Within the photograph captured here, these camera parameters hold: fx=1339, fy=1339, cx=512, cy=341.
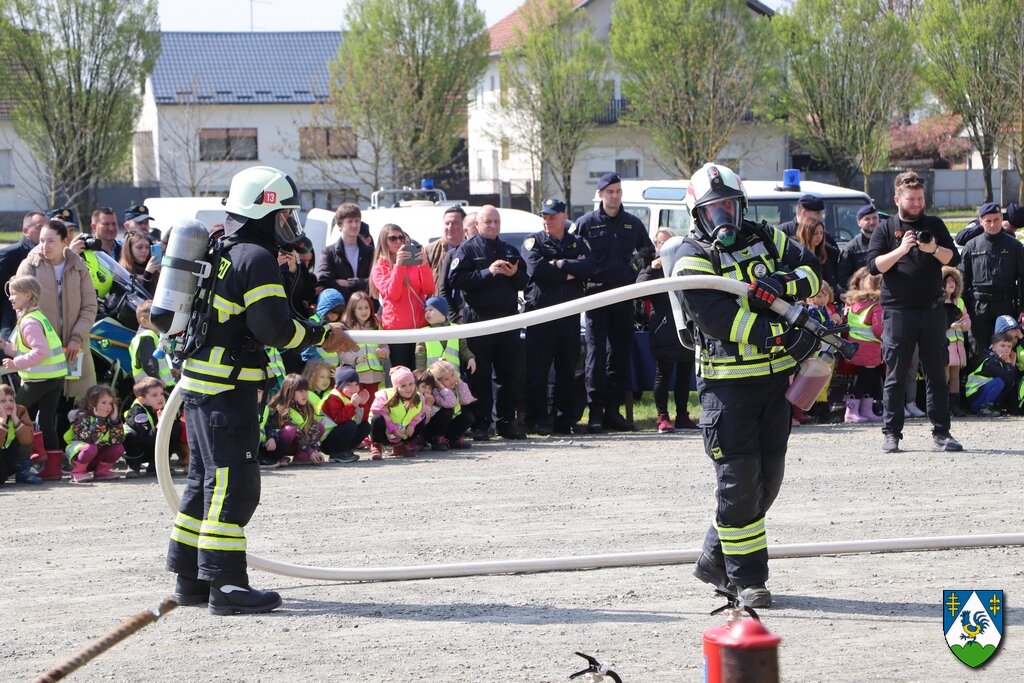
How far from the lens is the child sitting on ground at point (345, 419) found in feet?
35.0

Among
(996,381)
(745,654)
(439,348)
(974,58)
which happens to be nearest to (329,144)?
(974,58)

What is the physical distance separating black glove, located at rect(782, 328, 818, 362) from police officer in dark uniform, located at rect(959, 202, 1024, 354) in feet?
24.3

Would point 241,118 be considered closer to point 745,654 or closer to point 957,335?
point 957,335

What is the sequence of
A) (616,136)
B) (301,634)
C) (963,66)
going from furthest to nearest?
(616,136) < (963,66) < (301,634)

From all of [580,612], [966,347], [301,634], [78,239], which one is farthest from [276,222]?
[966,347]

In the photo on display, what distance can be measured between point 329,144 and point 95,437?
40.8m

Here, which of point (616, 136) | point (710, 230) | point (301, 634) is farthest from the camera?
point (616, 136)

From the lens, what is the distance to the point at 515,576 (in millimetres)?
7059

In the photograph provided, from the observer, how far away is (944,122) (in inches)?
2178

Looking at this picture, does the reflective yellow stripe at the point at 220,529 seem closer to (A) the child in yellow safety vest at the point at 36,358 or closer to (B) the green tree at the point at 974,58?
(A) the child in yellow safety vest at the point at 36,358

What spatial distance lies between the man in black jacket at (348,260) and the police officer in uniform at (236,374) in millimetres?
5840

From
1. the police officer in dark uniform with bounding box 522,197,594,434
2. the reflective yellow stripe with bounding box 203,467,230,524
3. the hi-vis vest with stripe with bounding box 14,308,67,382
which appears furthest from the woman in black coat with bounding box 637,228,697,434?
the reflective yellow stripe with bounding box 203,467,230,524

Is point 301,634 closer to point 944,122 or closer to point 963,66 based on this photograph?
point 963,66

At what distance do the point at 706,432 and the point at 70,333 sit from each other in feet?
20.4
